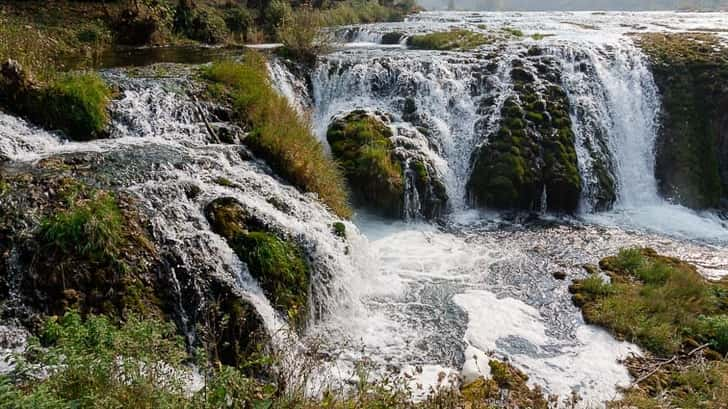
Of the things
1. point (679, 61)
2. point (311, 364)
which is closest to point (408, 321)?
point (311, 364)

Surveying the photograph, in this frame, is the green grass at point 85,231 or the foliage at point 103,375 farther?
the green grass at point 85,231

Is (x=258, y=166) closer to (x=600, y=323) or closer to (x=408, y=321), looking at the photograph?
(x=408, y=321)

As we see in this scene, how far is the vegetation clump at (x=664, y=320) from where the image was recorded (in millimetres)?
4816

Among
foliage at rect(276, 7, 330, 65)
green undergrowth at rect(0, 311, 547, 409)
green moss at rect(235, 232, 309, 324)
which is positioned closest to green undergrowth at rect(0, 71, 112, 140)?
green moss at rect(235, 232, 309, 324)

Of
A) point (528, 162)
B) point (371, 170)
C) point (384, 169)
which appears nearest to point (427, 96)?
point (528, 162)

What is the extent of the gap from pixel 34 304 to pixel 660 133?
12415 mm

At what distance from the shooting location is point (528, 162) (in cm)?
1000

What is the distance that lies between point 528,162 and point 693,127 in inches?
183

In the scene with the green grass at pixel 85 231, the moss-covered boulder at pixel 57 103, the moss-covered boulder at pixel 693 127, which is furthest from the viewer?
the moss-covered boulder at pixel 693 127

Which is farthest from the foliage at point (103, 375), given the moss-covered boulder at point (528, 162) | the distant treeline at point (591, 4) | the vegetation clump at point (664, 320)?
the distant treeline at point (591, 4)

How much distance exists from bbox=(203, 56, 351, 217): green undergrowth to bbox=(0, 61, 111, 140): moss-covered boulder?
2023 mm

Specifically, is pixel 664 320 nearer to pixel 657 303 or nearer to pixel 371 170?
pixel 657 303

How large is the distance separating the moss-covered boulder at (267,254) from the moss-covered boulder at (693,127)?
9.32m

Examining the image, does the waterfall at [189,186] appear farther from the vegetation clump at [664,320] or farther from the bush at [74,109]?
the vegetation clump at [664,320]
